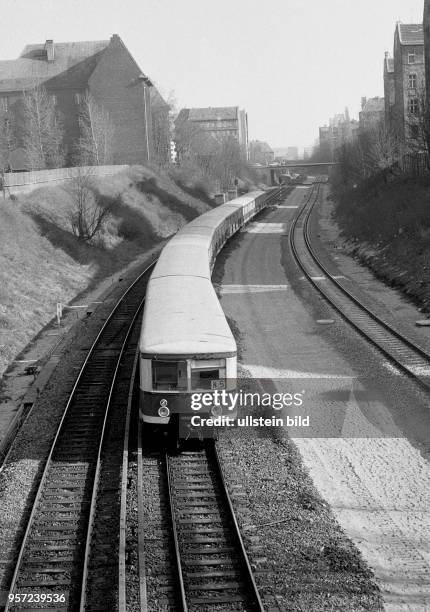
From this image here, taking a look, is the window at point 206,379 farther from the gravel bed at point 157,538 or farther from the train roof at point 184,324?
the gravel bed at point 157,538

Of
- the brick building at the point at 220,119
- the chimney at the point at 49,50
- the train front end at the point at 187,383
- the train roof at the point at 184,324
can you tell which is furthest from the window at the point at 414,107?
the brick building at the point at 220,119

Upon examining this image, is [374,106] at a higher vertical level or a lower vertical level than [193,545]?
higher

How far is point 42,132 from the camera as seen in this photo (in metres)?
70.1

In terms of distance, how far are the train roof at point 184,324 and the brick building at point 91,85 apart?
201ft

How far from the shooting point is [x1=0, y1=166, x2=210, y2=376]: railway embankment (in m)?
26.3

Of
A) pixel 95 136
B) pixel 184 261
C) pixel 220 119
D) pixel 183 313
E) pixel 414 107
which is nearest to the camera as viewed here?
pixel 183 313

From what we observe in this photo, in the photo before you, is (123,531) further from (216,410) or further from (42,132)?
(42,132)

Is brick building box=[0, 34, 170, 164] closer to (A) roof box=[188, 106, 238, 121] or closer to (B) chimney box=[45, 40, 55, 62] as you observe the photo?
(B) chimney box=[45, 40, 55, 62]

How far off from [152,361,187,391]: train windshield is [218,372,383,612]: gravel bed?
59.9 inches

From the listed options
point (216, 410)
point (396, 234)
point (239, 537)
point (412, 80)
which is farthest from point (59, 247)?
point (412, 80)

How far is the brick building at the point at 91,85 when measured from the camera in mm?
75250

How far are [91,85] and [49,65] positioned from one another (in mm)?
7194

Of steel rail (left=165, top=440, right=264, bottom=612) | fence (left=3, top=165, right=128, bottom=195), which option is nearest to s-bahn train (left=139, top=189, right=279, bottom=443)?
steel rail (left=165, top=440, right=264, bottom=612)

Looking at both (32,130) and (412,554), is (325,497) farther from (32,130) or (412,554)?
(32,130)
